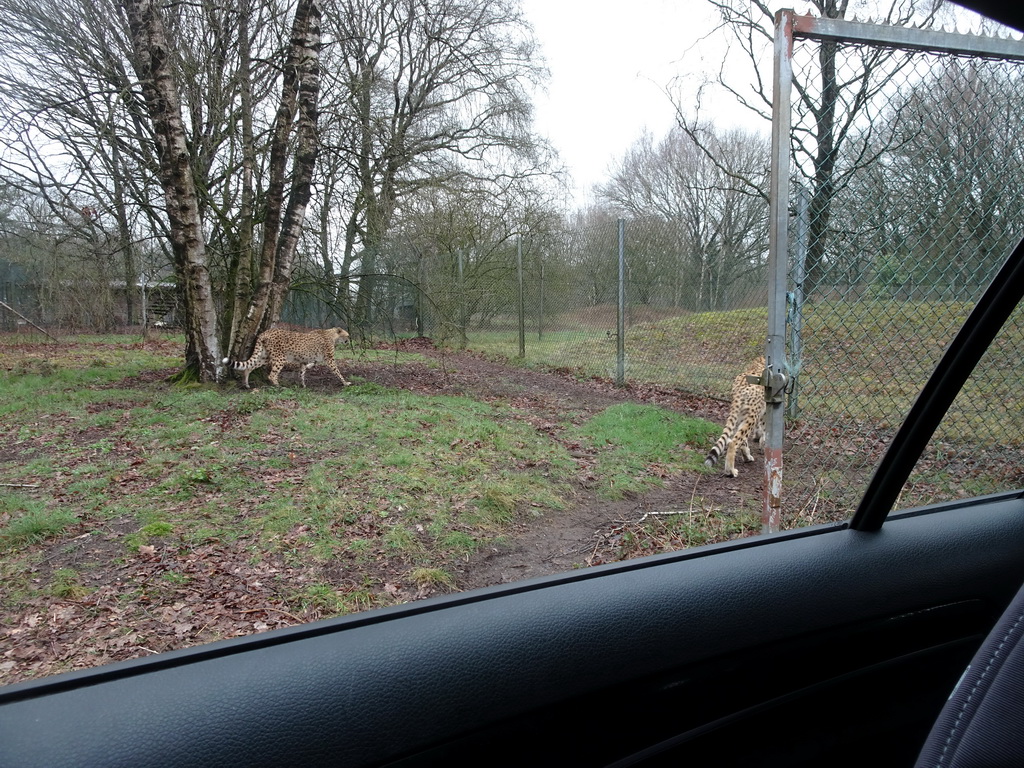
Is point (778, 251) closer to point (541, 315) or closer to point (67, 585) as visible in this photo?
point (67, 585)

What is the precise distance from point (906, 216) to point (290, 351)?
7724 mm

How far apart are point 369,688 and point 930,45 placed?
292 cm

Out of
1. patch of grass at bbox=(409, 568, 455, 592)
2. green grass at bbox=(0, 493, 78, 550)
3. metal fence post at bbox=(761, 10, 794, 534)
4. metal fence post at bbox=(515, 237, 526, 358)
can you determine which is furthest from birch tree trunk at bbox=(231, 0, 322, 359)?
metal fence post at bbox=(761, 10, 794, 534)

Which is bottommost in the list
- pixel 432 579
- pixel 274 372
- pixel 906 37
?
pixel 432 579

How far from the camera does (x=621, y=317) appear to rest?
8.12 meters

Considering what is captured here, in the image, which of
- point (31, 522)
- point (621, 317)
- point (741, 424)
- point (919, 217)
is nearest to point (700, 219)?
point (621, 317)

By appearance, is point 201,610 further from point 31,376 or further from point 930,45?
point 31,376

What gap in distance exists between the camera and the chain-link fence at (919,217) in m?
2.43

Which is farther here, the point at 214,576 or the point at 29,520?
the point at 29,520

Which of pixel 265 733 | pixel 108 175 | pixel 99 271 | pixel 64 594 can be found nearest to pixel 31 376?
pixel 99 271

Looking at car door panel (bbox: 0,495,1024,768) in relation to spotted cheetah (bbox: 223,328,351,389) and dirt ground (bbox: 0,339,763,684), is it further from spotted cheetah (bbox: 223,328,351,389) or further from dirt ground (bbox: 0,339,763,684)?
spotted cheetah (bbox: 223,328,351,389)

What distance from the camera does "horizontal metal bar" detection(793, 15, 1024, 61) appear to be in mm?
2312

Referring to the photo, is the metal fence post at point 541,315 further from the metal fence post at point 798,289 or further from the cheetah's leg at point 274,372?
the metal fence post at point 798,289

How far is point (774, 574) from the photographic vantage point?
5.21ft
